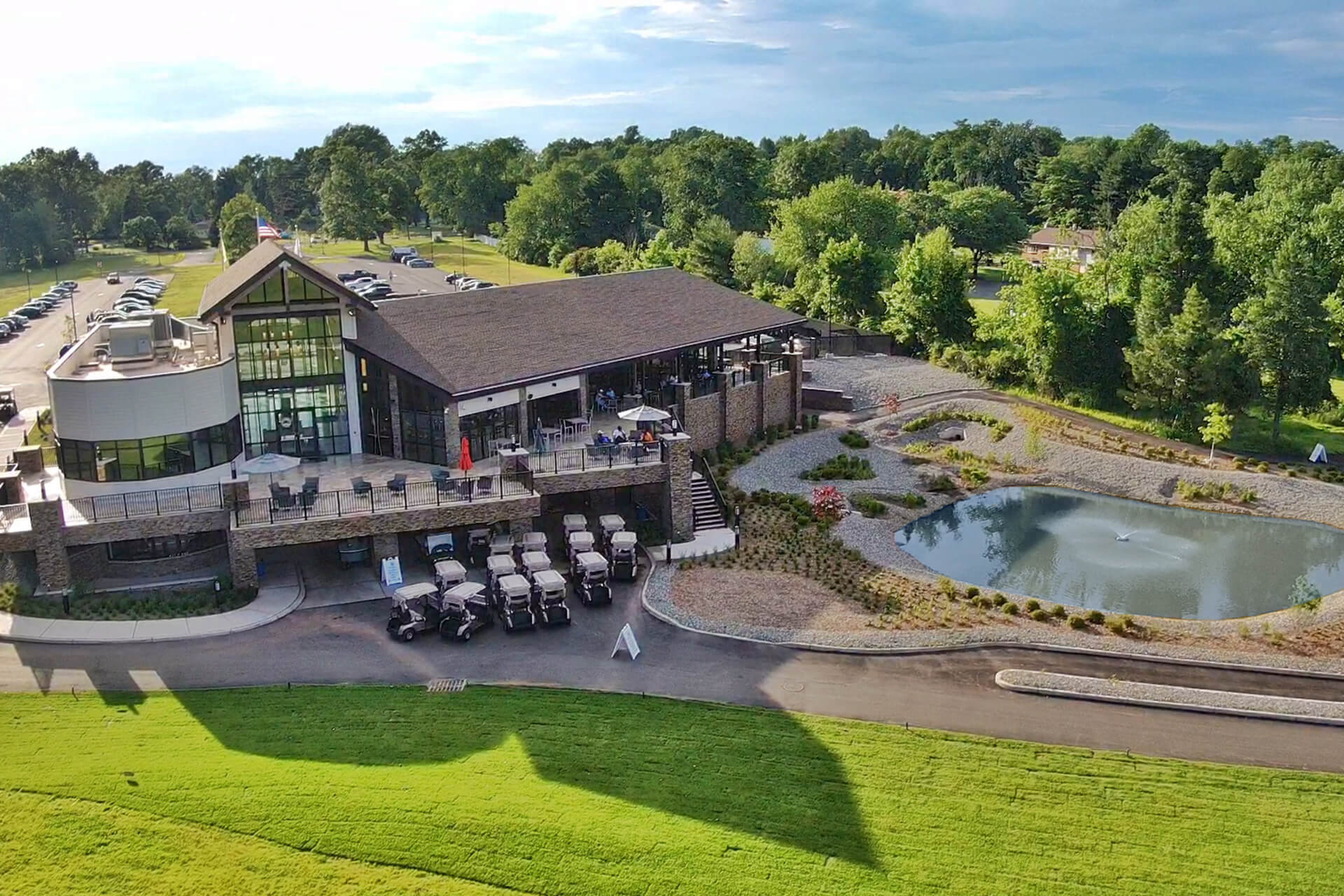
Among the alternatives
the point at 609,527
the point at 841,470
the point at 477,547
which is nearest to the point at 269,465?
the point at 477,547

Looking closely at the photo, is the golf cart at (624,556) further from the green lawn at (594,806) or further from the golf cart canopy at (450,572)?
the green lawn at (594,806)

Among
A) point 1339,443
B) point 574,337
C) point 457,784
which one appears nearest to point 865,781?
point 457,784

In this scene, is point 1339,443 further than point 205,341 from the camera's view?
Yes

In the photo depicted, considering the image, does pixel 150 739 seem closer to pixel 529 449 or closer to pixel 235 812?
pixel 235 812

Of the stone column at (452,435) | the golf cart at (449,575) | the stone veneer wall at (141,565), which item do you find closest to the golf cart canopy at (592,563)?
the golf cart at (449,575)

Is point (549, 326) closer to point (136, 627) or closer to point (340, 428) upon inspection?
point (340, 428)

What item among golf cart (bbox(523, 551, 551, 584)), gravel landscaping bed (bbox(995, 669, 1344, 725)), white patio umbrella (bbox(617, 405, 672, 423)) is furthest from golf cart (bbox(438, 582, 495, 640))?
gravel landscaping bed (bbox(995, 669, 1344, 725))
